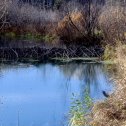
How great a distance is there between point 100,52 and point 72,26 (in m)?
4.57

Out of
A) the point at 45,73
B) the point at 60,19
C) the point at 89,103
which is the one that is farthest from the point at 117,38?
the point at 89,103

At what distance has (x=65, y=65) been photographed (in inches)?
727

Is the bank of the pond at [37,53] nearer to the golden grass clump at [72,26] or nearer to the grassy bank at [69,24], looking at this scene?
the grassy bank at [69,24]

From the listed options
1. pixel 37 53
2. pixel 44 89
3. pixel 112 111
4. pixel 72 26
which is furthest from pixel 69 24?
pixel 112 111

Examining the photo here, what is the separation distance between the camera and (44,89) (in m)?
13.3

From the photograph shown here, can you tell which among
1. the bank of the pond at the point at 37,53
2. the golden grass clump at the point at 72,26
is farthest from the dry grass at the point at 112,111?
the golden grass clump at the point at 72,26

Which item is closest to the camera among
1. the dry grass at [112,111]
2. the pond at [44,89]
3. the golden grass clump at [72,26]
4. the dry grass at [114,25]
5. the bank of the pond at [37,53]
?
the dry grass at [112,111]

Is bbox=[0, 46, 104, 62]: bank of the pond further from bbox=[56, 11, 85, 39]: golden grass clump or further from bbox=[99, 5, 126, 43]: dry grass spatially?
bbox=[56, 11, 85, 39]: golden grass clump

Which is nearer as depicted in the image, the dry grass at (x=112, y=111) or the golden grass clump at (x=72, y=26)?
the dry grass at (x=112, y=111)

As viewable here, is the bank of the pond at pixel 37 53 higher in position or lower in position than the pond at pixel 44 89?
higher

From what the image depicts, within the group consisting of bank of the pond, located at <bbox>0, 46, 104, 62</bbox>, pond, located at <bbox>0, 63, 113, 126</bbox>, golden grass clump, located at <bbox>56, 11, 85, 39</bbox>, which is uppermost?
golden grass clump, located at <bbox>56, 11, 85, 39</bbox>

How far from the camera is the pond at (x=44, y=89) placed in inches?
393

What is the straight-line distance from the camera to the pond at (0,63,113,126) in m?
9.98

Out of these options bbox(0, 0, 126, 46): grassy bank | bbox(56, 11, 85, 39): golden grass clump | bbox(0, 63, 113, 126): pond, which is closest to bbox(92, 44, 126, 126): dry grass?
bbox(0, 63, 113, 126): pond
